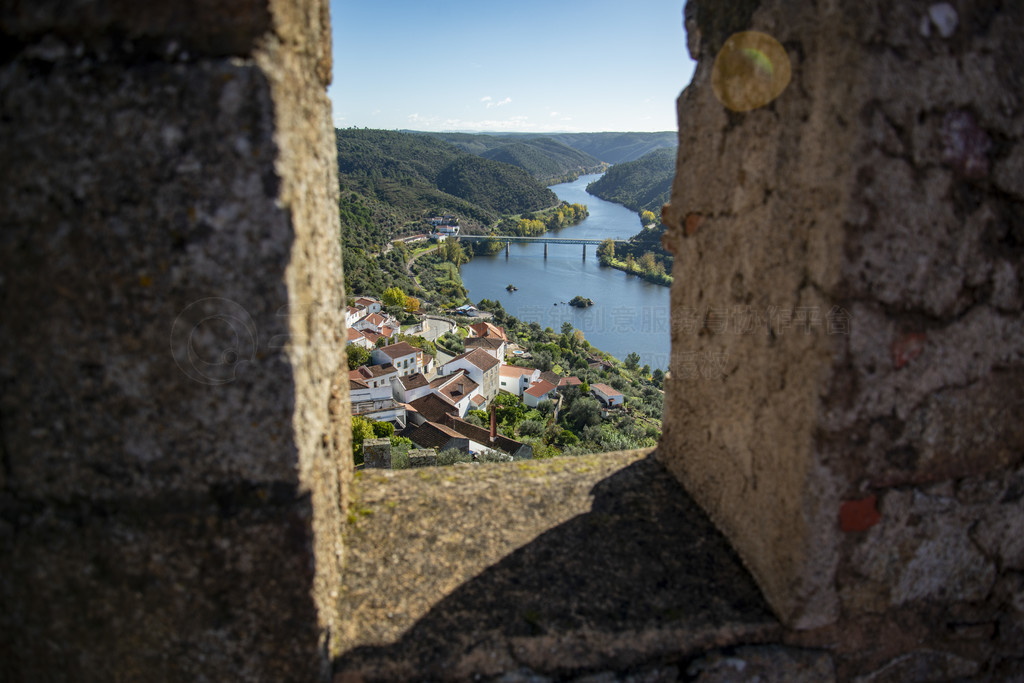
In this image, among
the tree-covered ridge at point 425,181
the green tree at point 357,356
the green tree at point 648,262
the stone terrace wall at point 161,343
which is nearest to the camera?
the stone terrace wall at point 161,343

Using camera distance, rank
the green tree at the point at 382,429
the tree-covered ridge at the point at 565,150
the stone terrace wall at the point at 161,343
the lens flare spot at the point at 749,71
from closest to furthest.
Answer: the stone terrace wall at the point at 161,343
the lens flare spot at the point at 749,71
the green tree at the point at 382,429
the tree-covered ridge at the point at 565,150

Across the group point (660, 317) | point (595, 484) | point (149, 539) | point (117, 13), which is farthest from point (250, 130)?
point (660, 317)

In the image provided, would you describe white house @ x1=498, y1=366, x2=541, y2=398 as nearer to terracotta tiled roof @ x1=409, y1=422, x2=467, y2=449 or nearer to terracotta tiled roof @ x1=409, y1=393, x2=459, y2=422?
terracotta tiled roof @ x1=409, y1=393, x2=459, y2=422

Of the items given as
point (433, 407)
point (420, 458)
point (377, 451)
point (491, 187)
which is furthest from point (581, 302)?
point (491, 187)

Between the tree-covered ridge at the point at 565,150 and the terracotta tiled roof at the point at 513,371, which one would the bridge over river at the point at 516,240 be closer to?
the terracotta tiled roof at the point at 513,371

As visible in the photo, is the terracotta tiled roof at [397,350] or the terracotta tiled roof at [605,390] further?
the terracotta tiled roof at [397,350]

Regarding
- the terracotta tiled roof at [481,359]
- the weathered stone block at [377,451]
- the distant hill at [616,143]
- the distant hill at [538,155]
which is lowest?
the terracotta tiled roof at [481,359]

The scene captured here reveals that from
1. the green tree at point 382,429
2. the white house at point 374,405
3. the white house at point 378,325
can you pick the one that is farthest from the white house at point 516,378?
the green tree at point 382,429
